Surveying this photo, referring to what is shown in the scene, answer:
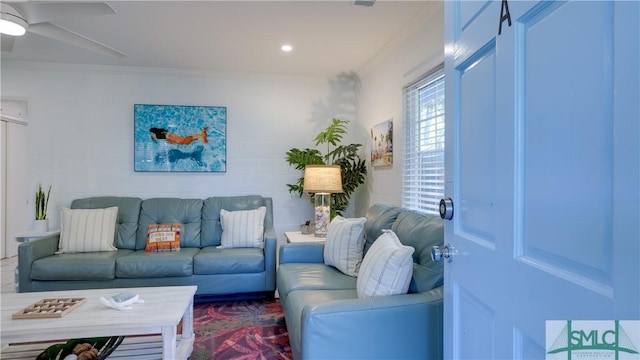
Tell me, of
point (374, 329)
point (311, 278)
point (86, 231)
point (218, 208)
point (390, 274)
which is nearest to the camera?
point (374, 329)

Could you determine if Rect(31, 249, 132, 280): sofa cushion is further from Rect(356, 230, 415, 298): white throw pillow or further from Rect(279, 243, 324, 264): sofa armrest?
Rect(356, 230, 415, 298): white throw pillow

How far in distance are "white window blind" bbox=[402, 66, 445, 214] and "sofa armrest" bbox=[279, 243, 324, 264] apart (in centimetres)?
82

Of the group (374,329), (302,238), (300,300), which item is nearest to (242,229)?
(302,238)

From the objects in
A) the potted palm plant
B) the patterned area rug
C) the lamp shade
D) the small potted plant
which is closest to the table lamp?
the lamp shade

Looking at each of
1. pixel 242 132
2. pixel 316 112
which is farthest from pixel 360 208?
pixel 242 132

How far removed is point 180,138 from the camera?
12.4 feet

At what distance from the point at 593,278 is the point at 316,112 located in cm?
370

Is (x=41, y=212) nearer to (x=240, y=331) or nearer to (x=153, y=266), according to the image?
(x=153, y=266)

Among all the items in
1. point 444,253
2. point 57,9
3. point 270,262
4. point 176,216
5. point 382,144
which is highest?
point 57,9

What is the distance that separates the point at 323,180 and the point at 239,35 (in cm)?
147

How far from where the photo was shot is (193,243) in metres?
3.40

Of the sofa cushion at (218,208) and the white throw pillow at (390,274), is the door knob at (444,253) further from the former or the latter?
the sofa cushion at (218,208)

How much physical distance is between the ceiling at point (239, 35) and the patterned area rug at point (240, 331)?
2.34m

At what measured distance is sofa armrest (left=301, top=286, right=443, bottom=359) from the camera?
4.50ft
